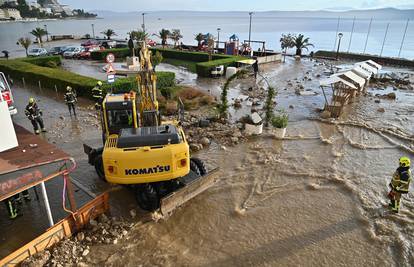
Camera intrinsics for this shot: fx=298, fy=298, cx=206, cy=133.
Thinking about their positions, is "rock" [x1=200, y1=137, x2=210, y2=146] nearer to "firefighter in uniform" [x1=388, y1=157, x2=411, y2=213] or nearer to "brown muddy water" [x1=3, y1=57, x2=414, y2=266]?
"brown muddy water" [x1=3, y1=57, x2=414, y2=266]

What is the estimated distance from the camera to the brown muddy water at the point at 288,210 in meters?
6.70

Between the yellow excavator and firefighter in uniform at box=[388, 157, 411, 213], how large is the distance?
186 inches

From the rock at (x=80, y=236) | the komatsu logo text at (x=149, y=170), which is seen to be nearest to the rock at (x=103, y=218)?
the rock at (x=80, y=236)

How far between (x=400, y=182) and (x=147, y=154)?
6.43 meters

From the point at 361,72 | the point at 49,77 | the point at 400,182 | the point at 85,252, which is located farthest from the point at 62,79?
the point at 361,72

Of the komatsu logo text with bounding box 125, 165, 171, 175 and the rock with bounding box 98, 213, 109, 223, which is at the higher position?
the komatsu logo text with bounding box 125, 165, 171, 175

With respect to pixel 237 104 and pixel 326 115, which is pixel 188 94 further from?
pixel 326 115

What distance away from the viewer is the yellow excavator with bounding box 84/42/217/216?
6984mm

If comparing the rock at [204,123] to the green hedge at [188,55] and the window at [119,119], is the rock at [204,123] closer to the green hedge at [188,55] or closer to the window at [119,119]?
the window at [119,119]

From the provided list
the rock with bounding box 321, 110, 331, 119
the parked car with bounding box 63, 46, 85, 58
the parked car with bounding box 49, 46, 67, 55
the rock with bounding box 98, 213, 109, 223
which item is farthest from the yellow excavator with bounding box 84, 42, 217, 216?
the parked car with bounding box 49, 46, 67, 55

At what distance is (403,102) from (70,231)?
20.8 metres

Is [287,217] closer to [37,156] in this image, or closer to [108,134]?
[108,134]

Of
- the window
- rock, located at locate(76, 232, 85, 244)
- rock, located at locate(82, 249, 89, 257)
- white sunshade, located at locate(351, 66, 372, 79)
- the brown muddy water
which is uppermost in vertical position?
the window

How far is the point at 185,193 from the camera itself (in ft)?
25.2
